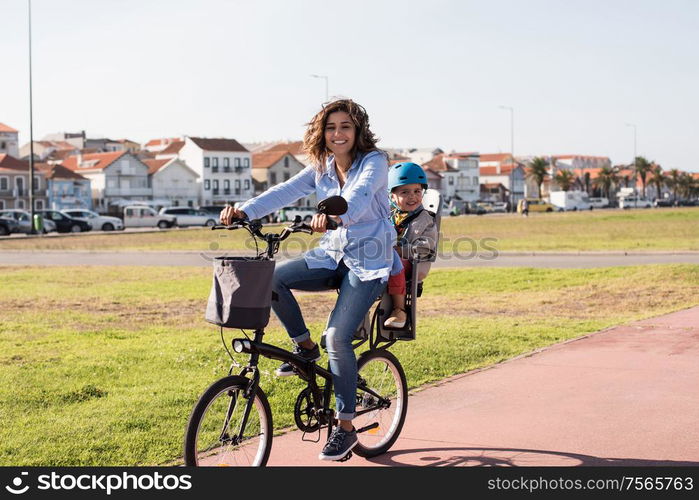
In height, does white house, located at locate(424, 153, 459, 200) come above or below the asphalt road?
above

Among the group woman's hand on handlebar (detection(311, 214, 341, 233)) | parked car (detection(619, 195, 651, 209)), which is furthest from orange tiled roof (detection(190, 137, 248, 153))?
woman's hand on handlebar (detection(311, 214, 341, 233))

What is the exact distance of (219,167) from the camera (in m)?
118

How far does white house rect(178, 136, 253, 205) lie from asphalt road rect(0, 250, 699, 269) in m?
89.0

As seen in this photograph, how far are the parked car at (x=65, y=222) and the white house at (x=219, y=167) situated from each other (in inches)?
2365

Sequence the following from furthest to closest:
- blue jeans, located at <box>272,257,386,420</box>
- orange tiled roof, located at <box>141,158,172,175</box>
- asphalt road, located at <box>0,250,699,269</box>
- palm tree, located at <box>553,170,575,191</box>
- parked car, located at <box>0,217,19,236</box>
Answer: palm tree, located at <box>553,170,575,191</box>, orange tiled roof, located at <box>141,158,172,175</box>, parked car, located at <box>0,217,19,236</box>, asphalt road, located at <box>0,250,699,269</box>, blue jeans, located at <box>272,257,386,420</box>

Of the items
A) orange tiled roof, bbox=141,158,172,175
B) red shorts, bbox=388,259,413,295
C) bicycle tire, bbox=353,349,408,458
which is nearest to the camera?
red shorts, bbox=388,259,413,295

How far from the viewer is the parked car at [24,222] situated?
51.8 meters

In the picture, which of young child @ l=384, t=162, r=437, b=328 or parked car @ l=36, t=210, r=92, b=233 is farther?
parked car @ l=36, t=210, r=92, b=233

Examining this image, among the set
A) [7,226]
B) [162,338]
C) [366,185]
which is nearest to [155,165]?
[7,226]

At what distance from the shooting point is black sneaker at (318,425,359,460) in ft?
15.7

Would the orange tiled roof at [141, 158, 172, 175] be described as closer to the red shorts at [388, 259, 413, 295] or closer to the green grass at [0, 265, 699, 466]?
the green grass at [0, 265, 699, 466]

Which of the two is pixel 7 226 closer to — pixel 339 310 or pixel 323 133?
pixel 323 133

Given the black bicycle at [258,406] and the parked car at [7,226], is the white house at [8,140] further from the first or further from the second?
the black bicycle at [258,406]

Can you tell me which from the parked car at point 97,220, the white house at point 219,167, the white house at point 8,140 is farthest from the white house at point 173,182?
the parked car at point 97,220
